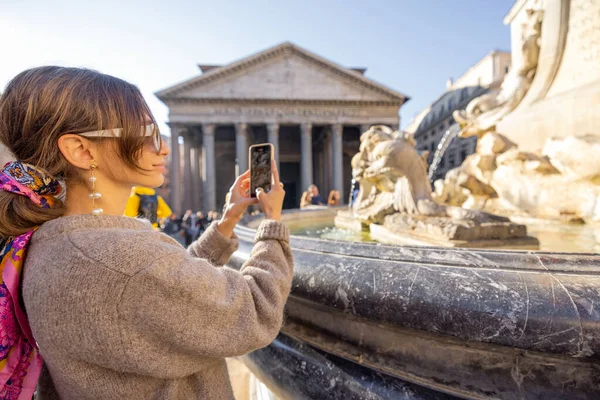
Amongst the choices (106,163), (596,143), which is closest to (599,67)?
(596,143)

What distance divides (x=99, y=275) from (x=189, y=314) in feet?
0.54

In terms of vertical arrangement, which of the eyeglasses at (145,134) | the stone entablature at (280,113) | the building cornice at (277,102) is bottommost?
the eyeglasses at (145,134)

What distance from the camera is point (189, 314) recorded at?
604 millimetres

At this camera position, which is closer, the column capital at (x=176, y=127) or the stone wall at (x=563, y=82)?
the stone wall at (x=563, y=82)

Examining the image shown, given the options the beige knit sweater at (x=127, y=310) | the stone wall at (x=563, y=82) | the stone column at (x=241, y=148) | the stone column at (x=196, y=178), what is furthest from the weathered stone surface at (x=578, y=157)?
the stone column at (x=196, y=178)

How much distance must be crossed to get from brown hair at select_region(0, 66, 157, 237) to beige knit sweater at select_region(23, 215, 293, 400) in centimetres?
7

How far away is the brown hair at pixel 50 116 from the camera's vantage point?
648 mm

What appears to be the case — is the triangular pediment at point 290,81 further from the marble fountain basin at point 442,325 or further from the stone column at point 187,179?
the marble fountain basin at point 442,325

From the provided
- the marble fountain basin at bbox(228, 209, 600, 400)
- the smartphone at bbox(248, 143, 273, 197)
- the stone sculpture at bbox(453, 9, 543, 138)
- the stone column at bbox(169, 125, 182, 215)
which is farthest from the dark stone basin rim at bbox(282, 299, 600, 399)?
the stone column at bbox(169, 125, 182, 215)

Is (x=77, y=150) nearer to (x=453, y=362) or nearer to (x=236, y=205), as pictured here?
(x=236, y=205)

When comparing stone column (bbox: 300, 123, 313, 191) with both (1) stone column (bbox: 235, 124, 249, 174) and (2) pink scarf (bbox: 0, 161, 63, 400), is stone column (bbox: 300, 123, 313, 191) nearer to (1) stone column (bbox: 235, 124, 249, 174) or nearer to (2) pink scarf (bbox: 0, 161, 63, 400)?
(1) stone column (bbox: 235, 124, 249, 174)

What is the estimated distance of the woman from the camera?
581mm

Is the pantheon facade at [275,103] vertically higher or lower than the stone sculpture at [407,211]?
higher

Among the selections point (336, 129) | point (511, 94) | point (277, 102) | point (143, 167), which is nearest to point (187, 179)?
point (277, 102)
